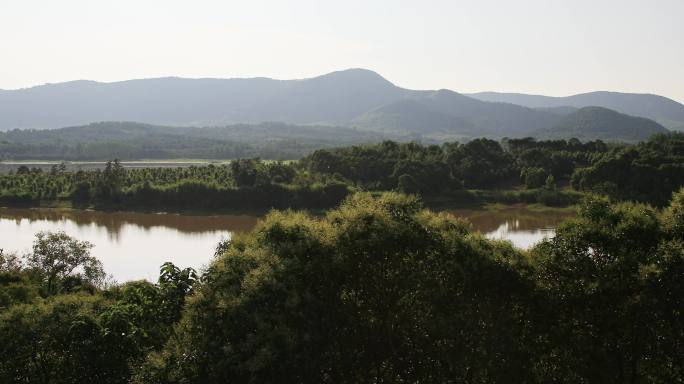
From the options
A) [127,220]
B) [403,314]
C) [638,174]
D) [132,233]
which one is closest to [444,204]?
[638,174]

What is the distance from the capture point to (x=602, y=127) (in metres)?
172

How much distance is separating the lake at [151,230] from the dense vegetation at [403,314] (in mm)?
17726

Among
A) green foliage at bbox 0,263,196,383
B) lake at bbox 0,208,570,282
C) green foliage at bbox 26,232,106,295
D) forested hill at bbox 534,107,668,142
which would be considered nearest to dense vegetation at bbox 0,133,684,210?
lake at bbox 0,208,570,282

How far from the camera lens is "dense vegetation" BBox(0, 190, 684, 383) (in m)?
9.30

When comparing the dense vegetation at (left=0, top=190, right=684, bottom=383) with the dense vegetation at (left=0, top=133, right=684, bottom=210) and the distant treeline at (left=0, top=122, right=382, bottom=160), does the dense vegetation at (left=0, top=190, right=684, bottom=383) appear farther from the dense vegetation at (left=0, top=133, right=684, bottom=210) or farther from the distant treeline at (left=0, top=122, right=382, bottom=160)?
the distant treeline at (left=0, top=122, right=382, bottom=160)

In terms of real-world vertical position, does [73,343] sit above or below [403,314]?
below

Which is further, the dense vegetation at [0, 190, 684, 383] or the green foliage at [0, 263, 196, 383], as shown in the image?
the green foliage at [0, 263, 196, 383]

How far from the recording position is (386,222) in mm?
10352

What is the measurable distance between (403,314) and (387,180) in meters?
44.7

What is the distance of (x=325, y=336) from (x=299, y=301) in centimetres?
81

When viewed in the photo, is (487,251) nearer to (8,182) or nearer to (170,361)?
(170,361)

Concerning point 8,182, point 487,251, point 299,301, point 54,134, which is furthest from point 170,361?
point 54,134

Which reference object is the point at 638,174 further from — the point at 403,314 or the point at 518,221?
the point at 403,314

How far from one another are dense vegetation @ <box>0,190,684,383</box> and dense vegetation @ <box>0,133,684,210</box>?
38.2m
